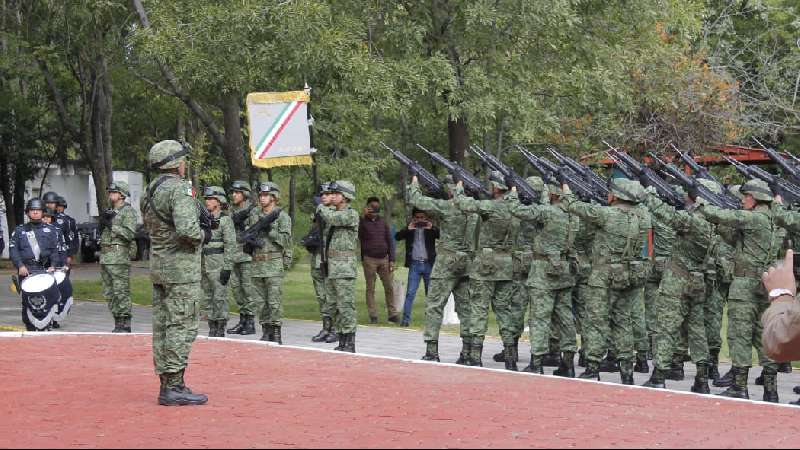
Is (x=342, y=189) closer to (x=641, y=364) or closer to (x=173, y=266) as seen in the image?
(x=641, y=364)

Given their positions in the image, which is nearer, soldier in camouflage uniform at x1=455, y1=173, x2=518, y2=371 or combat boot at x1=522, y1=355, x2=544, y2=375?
combat boot at x1=522, y1=355, x2=544, y2=375

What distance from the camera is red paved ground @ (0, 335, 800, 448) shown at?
Answer: 883 centimetres

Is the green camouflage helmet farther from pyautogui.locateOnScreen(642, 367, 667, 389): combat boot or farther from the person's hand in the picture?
the person's hand

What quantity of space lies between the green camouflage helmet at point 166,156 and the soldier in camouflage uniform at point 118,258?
6188 millimetres

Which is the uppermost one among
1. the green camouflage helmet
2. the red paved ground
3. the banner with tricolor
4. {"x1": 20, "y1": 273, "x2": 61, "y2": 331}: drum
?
the banner with tricolor

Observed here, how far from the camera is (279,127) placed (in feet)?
54.1

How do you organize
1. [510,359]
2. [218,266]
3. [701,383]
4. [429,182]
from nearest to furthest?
[701,383]
[510,359]
[429,182]
[218,266]

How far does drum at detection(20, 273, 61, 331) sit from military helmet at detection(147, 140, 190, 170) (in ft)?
23.8

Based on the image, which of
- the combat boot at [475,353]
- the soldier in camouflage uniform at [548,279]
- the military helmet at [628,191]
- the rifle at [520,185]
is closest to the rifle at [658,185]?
the military helmet at [628,191]

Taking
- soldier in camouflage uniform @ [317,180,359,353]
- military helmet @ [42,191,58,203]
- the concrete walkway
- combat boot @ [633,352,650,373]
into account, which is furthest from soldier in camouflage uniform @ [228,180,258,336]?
combat boot @ [633,352,650,373]

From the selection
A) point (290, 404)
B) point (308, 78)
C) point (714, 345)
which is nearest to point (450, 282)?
point (714, 345)

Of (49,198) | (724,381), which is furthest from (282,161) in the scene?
(724,381)

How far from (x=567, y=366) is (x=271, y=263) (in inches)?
178

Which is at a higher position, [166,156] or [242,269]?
[166,156]
